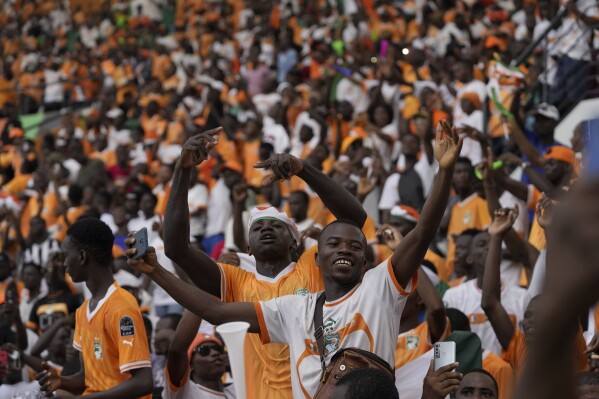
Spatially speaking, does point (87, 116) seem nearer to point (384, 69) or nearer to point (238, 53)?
point (238, 53)

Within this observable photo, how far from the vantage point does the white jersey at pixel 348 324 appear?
3904 millimetres

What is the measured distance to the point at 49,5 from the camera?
82.0 feet

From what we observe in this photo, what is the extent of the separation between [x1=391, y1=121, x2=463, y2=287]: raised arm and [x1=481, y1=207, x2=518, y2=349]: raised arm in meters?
1.65

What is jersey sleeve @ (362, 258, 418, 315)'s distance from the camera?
3.96 metres

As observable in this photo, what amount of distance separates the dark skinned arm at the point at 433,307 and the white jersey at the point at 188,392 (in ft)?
4.27

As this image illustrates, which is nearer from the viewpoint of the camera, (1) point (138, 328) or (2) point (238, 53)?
(1) point (138, 328)

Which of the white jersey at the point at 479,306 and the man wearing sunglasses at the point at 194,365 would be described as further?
the white jersey at the point at 479,306

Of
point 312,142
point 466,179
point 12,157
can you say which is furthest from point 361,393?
point 12,157

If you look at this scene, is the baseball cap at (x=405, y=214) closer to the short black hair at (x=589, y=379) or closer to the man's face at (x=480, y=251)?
the man's face at (x=480, y=251)

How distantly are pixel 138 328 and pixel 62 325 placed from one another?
124 inches

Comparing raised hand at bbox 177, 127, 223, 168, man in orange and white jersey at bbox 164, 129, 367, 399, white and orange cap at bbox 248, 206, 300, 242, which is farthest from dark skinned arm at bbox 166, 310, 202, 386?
raised hand at bbox 177, 127, 223, 168

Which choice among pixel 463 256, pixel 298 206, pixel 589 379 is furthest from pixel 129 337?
pixel 298 206

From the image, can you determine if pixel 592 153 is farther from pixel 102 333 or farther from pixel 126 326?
pixel 102 333

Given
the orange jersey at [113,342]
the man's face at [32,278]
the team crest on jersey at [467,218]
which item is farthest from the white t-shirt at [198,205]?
the orange jersey at [113,342]
